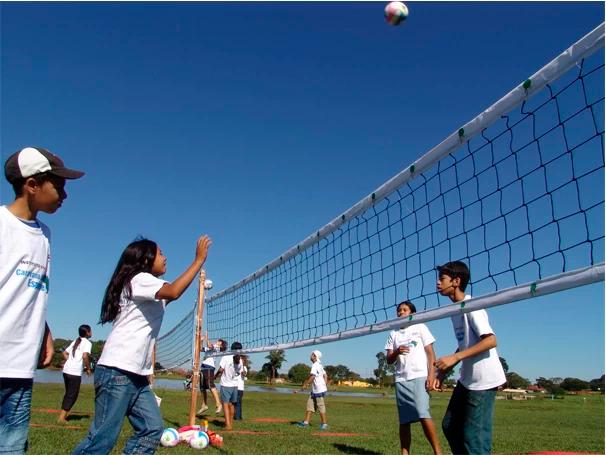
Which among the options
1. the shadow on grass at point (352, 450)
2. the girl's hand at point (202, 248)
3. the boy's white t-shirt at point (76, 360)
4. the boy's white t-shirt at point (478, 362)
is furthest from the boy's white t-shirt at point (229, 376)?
the girl's hand at point (202, 248)

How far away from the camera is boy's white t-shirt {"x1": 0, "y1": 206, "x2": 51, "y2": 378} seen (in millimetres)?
2840

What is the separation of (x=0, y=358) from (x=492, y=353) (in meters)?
3.34

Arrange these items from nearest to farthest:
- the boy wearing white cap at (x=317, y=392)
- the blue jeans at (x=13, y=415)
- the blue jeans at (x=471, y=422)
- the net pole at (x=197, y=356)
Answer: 1. the blue jeans at (x=13, y=415)
2. the blue jeans at (x=471, y=422)
3. the net pole at (x=197, y=356)
4. the boy wearing white cap at (x=317, y=392)

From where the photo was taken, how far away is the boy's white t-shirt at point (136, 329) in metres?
3.62

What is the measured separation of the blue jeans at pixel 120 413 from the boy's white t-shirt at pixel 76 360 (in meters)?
6.31

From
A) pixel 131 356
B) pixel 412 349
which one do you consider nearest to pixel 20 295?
pixel 131 356

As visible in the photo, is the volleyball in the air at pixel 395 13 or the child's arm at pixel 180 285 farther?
the volleyball in the air at pixel 395 13

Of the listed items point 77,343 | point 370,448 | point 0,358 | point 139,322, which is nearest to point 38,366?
point 0,358

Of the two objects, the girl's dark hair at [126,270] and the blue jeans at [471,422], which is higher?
the girl's dark hair at [126,270]

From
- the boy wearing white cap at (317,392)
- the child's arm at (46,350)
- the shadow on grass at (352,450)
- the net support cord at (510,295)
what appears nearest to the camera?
the net support cord at (510,295)

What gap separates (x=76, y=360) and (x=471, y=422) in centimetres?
730

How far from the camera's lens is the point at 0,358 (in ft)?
9.14

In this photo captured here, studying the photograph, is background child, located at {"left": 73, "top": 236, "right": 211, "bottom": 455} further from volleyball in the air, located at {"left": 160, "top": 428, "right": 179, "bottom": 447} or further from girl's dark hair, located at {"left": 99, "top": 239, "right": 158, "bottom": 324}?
volleyball in the air, located at {"left": 160, "top": 428, "right": 179, "bottom": 447}

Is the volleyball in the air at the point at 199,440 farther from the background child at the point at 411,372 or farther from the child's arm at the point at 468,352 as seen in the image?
the child's arm at the point at 468,352
